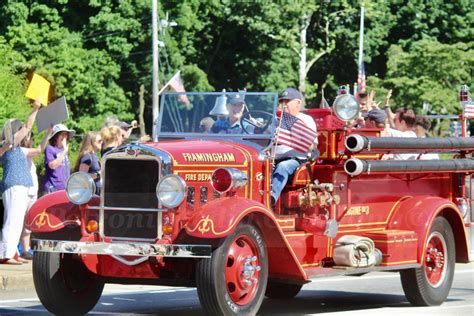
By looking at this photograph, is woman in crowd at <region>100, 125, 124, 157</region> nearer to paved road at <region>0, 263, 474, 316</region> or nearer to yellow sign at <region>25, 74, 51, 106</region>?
yellow sign at <region>25, 74, 51, 106</region>

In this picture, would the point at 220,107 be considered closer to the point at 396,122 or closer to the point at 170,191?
the point at 170,191

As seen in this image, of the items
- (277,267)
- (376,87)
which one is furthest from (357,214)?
(376,87)

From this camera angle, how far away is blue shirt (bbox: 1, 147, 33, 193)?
14.7m

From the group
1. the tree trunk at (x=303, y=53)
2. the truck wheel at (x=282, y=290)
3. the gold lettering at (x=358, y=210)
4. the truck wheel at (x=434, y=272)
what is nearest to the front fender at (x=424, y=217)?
the truck wheel at (x=434, y=272)

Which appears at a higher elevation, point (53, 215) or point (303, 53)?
point (303, 53)

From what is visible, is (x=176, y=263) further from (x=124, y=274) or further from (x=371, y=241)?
(x=371, y=241)

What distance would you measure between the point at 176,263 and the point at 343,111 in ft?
7.38

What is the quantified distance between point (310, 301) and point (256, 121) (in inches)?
91.1

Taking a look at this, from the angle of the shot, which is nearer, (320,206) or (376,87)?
(320,206)

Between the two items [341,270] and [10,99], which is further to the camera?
[10,99]

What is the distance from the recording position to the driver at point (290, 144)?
37.3 feet

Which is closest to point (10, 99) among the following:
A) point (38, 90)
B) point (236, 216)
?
point (38, 90)

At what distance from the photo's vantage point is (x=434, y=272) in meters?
12.7

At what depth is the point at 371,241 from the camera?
1193 cm
